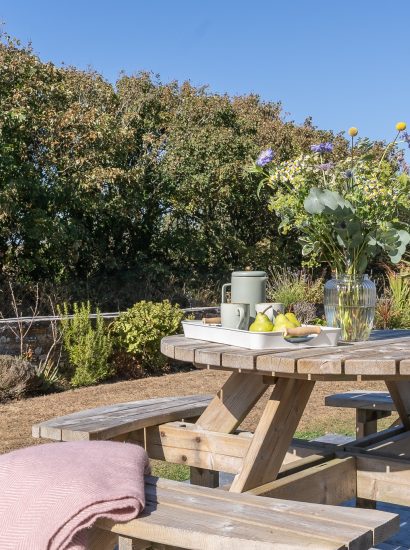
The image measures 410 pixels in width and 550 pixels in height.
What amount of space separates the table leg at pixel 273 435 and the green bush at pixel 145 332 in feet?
20.6

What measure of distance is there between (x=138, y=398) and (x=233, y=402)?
14.0ft

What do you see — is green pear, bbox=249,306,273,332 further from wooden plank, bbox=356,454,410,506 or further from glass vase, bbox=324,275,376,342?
wooden plank, bbox=356,454,410,506

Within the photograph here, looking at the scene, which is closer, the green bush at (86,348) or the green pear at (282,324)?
the green pear at (282,324)

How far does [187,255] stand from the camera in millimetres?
15297

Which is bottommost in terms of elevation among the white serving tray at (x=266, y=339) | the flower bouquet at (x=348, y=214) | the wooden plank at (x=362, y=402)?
the wooden plank at (x=362, y=402)

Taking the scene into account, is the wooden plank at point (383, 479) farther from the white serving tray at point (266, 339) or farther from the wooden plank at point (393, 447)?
the white serving tray at point (266, 339)

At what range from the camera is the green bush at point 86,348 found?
8.82 metres

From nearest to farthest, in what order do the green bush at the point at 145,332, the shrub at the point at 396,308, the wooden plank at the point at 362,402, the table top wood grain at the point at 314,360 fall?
the table top wood grain at the point at 314,360, the wooden plank at the point at 362,402, the green bush at the point at 145,332, the shrub at the point at 396,308

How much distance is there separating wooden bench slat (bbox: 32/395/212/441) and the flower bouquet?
1.13 m

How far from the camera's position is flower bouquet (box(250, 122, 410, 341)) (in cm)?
311

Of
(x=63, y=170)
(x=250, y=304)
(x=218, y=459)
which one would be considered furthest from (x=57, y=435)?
(x=63, y=170)

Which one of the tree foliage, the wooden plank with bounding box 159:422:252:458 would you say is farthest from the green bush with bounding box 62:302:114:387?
the wooden plank with bounding box 159:422:252:458

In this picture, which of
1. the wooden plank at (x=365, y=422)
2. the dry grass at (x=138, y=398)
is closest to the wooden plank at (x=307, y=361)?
the wooden plank at (x=365, y=422)

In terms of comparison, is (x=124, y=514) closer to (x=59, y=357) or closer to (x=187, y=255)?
(x=59, y=357)
